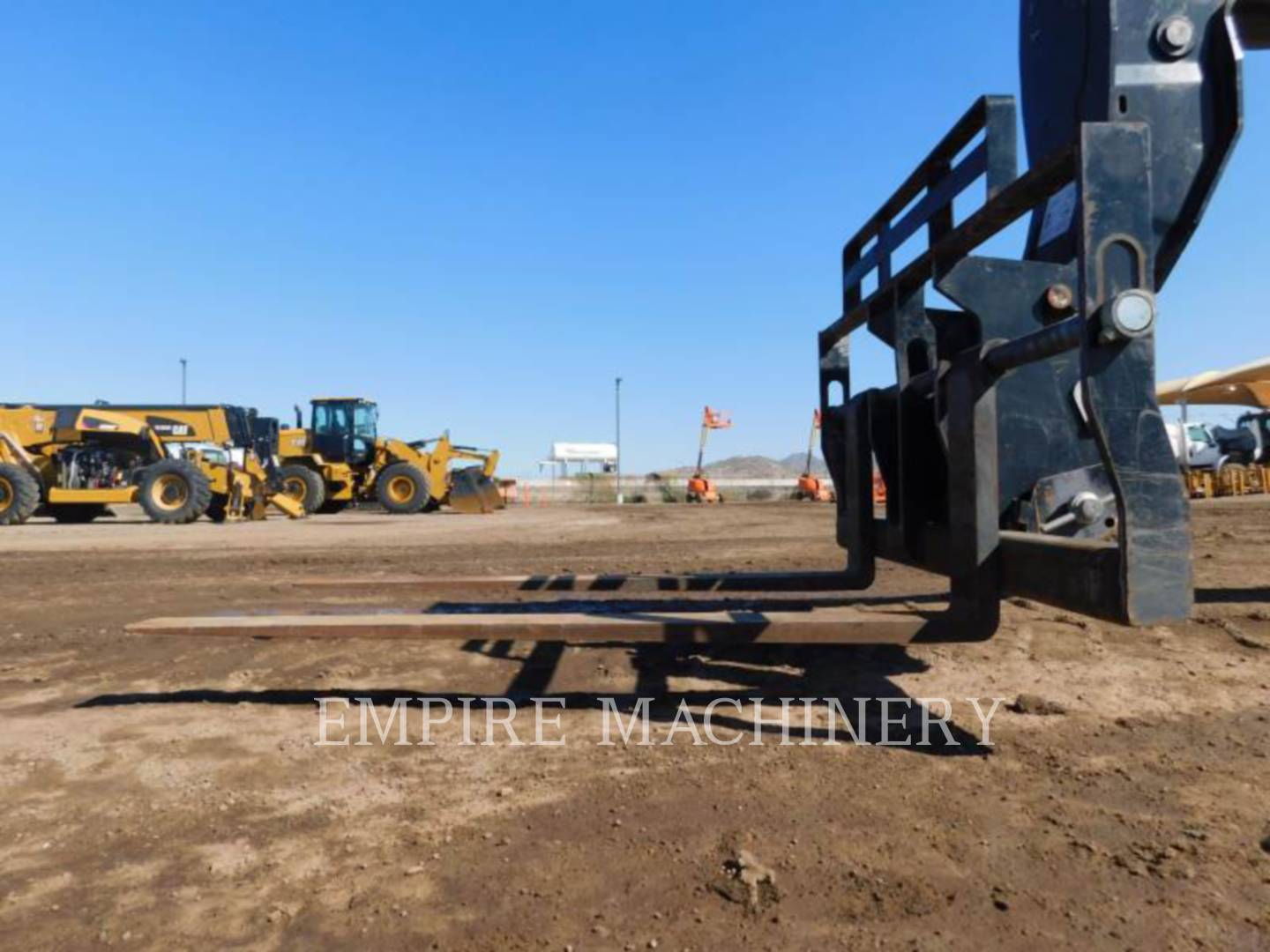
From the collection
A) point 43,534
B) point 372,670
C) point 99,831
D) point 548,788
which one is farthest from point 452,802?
point 43,534

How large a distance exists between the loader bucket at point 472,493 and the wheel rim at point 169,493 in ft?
24.1

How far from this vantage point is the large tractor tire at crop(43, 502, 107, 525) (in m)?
19.7

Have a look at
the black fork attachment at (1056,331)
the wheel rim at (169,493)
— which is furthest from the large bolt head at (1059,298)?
the wheel rim at (169,493)

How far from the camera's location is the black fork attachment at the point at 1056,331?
2449 mm

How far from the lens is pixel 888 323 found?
4.31 m

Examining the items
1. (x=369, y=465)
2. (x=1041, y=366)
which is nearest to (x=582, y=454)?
(x=369, y=465)

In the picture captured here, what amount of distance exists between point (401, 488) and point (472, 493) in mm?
2058

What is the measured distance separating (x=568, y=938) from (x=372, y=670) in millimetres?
2734

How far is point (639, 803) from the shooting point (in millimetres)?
2668

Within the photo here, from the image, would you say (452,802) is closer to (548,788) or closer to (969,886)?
(548,788)

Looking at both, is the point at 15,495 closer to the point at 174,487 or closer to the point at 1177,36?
the point at 174,487

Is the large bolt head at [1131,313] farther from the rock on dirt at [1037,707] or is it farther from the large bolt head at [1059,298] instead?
the rock on dirt at [1037,707]

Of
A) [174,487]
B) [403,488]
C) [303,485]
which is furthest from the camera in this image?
[403,488]

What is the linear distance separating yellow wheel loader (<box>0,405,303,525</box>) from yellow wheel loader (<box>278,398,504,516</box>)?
3.22 meters
